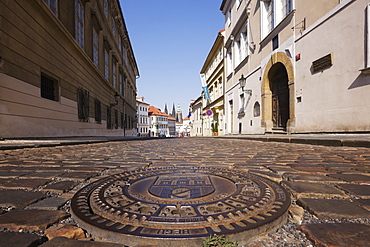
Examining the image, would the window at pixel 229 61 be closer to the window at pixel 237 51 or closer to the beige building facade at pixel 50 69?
the window at pixel 237 51

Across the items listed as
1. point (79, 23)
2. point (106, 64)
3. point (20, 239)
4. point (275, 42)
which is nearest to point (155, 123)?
point (106, 64)

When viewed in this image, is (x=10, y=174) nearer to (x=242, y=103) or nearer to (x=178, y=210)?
(x=178, y=210)

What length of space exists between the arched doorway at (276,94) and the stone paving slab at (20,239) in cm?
1045

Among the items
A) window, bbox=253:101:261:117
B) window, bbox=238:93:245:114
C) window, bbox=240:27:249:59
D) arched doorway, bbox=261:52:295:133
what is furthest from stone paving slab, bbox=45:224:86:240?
window, bbox=240:27:249:59

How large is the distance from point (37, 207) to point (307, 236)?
1.52 metres

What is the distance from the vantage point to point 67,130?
10250 millimetres

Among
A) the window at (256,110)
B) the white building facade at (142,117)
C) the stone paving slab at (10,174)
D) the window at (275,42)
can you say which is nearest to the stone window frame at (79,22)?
the window at (275,42)

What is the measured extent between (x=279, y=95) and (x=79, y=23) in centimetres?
1203

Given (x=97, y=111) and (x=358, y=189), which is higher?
(x=97, y=111)

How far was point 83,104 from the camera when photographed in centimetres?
1235

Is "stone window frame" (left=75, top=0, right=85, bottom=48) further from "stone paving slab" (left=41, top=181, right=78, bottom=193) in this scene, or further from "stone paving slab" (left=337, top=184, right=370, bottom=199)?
"stone paving slab" (left=337, top=184, right=370, bottom=199)

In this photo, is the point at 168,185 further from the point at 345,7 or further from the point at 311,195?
the point at 345,7

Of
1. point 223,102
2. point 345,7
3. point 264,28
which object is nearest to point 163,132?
point 223,102

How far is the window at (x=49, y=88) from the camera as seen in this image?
848 centimetres
